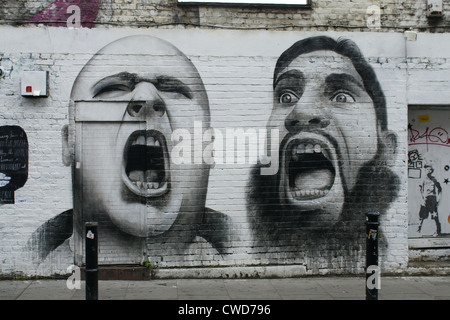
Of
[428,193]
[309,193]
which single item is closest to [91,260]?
[309,193]

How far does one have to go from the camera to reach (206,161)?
7.97 meters

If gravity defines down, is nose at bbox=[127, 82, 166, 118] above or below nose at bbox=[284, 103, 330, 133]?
above

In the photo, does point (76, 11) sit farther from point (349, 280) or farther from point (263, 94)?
point (349, 280)

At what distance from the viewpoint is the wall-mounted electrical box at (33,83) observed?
7656mm

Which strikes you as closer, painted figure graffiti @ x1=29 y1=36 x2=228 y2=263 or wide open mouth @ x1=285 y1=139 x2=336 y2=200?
painted figure graffiti @ x1=29 y1=36 x2=228 y2=263

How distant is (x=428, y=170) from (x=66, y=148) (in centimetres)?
586

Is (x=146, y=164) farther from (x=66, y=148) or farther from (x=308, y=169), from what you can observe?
(x=308, y=169)

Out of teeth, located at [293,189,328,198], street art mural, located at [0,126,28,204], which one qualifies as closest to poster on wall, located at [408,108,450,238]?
teeth, located at [293,189,328,198]

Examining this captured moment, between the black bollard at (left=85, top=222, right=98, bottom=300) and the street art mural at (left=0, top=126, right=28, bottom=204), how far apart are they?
278 centimetres

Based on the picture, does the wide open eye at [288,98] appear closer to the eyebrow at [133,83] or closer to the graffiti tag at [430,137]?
the eyebrow at [133,83]

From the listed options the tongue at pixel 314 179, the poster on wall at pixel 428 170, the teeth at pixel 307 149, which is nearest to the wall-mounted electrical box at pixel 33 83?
the teeth at pixel 307 149

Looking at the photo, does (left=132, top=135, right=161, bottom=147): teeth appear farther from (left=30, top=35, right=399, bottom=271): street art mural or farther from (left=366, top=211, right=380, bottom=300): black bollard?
(left=366, top=211, right=380, bottom=300): black bollard

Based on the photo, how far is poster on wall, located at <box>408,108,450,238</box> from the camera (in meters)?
8.66
